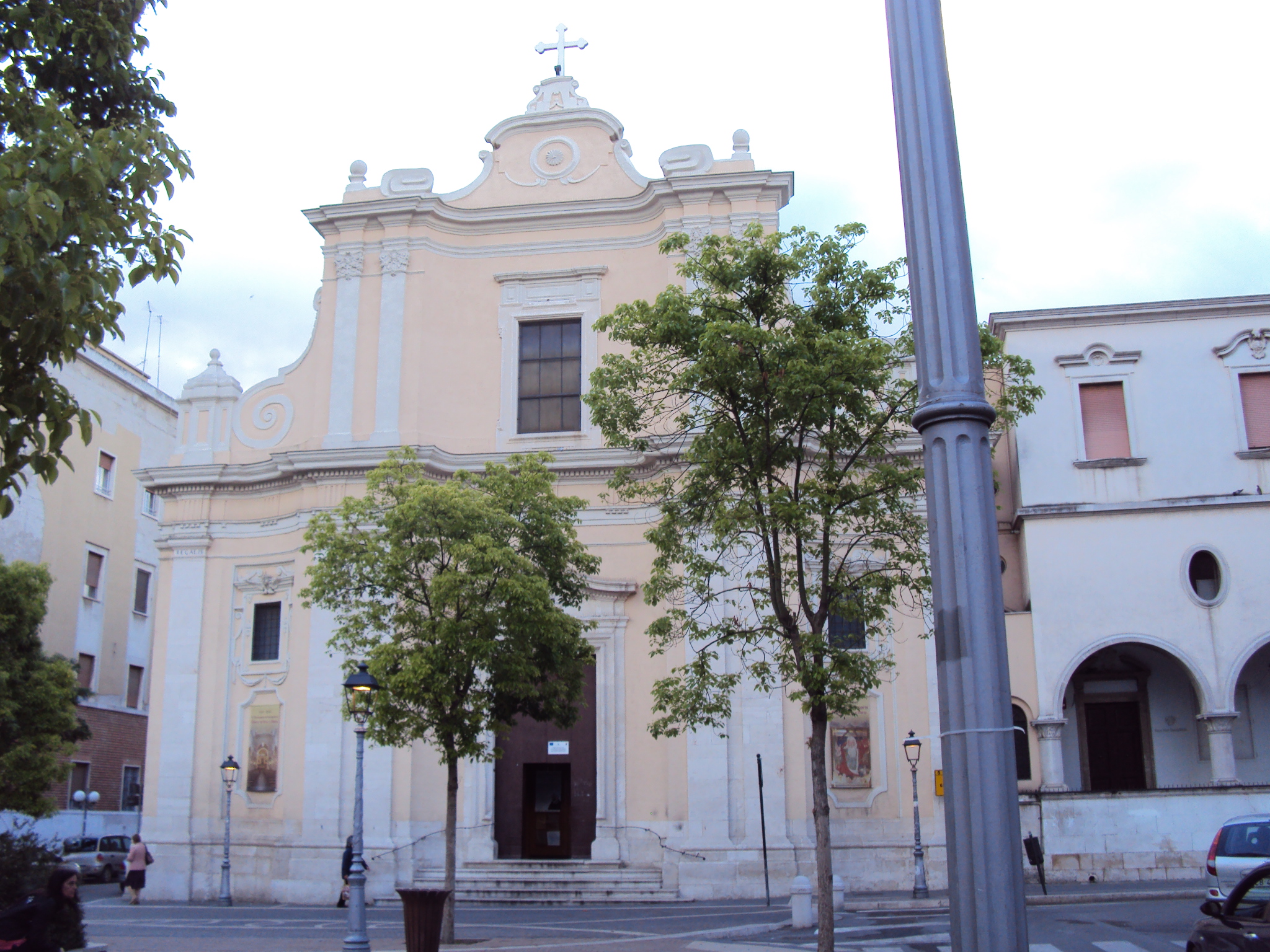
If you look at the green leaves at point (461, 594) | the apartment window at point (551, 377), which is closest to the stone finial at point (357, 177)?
the apartment window at point (551, 377)

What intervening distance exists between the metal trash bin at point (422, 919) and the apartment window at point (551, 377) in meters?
13.4

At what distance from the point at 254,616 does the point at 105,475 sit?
16.1 metres

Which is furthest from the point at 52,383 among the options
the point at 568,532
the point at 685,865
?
the point at 685,865

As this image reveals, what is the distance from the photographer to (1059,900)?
19297 mm

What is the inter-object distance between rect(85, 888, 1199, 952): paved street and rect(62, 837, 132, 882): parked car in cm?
1047

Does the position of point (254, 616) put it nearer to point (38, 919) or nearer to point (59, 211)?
point (38, 919)

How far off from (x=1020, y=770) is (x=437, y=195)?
17.2 metres

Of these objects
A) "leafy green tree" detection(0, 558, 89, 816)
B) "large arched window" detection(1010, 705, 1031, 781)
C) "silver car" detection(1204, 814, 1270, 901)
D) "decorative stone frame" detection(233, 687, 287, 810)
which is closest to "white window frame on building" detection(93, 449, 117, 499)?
"leafy green tree" detection(0, 558, 89, 816)

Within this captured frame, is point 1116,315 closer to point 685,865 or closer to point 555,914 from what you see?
point 685,865

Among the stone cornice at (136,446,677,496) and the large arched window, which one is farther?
the stone cornice at (136,446,677,496)

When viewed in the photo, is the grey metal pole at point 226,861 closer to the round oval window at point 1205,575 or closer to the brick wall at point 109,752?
the brick wall at point 109,752

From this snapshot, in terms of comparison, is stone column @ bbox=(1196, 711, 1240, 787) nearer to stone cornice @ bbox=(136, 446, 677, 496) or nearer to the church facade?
the church facade

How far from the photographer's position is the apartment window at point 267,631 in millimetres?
25859

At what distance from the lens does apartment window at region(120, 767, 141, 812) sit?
3872 centimetres
